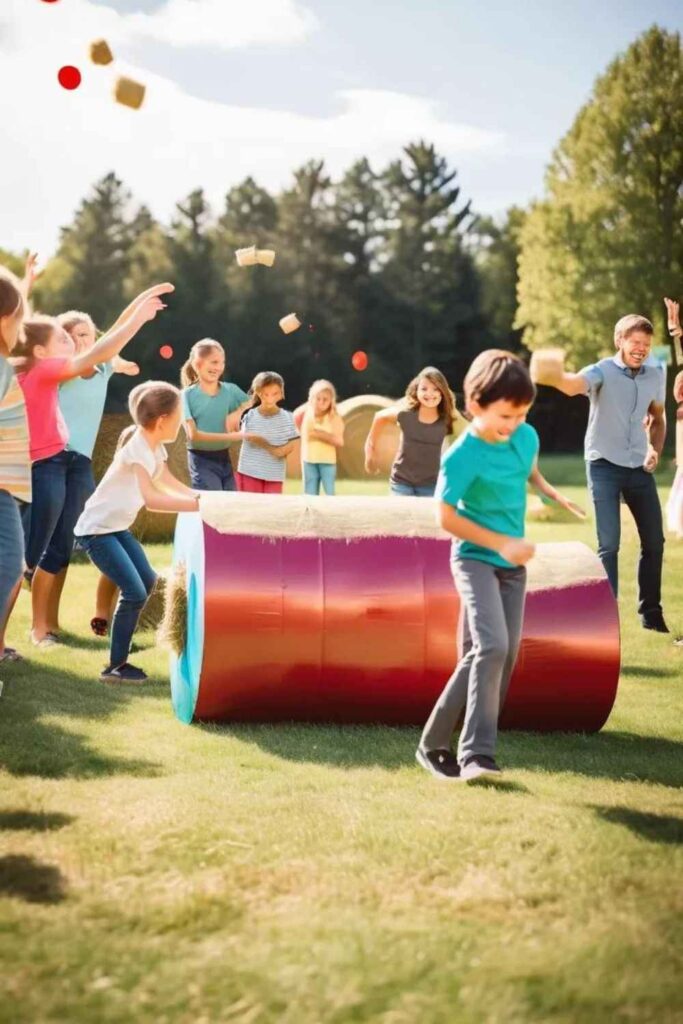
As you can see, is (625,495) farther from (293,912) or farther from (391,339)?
(391,339)

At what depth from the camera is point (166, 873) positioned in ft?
12.3

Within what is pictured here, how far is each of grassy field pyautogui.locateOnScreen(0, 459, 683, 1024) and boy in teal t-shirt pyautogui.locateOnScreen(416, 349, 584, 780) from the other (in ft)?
0.99

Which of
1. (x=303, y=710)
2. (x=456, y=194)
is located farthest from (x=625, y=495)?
(x=456, y=194)

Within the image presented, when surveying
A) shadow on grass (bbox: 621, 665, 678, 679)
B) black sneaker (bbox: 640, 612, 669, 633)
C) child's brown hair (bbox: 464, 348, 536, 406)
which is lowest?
shadow on grass (bbox: 621, 665, 678, 679)

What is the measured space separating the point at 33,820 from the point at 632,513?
17.3 ft

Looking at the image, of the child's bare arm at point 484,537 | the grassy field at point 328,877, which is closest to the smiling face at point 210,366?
the grassy field at point 328,877

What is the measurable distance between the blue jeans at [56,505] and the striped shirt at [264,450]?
1718mm

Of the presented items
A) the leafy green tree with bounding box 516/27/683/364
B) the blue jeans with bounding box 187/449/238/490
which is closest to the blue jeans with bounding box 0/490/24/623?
the blue jeans with bounding box 187/449/238/490

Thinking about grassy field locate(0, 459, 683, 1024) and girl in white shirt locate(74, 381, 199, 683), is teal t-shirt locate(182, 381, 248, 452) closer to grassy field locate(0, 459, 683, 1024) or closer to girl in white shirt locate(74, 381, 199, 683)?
girl in white shirt locate(74, 381, 199, 683)

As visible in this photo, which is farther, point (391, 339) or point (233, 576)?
point (391, 339)

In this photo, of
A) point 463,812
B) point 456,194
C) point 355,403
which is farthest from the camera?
point 456,194

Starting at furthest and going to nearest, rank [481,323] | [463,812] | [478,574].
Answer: [481,323] → [478,574] → [463,812]

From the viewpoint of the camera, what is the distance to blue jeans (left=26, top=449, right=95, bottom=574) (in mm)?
7691

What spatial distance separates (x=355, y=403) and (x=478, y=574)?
23.7 metres
